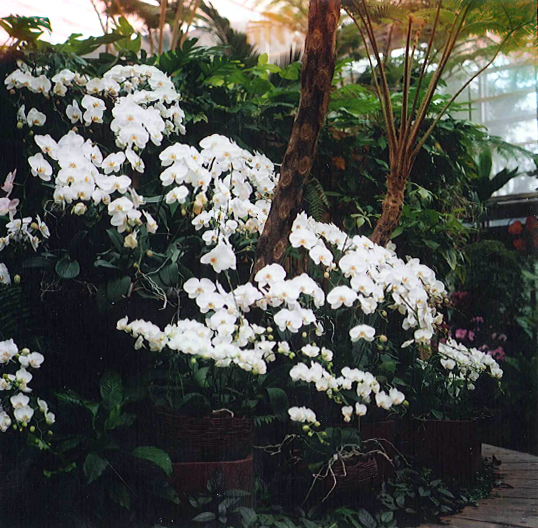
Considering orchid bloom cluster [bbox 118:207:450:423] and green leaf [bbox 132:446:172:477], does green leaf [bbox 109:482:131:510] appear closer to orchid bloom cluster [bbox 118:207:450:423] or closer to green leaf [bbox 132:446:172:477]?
green leaf [bbox 132:446:172:477]

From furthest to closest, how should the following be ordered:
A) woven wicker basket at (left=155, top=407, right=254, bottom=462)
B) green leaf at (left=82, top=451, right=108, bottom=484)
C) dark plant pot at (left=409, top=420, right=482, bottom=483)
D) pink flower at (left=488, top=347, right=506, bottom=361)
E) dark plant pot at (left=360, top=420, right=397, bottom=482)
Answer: pink flower at (left=488, top=347, right=506, bottom=361)
dark plant pot at (left=409, top=420, right=482, bottom=483)
dark plant pot at (left=360, top=420, right=397, bottom=482)
woven wicker basket at (left=155, top=407, right=254, bottom=462)
green leaf at (left=82, top=451, right=108, bottom=484)

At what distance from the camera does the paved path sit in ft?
5.73

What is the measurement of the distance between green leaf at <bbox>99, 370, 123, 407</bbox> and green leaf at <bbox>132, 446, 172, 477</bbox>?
0.15 meters

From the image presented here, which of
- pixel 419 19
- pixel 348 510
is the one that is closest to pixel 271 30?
pixel 419 19

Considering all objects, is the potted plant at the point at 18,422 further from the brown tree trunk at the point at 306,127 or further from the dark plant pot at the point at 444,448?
the dark plant pot at the point at 444,448

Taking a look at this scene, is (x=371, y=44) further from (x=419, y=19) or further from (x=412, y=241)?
(x=412, y=241)

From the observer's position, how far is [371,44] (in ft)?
7.06

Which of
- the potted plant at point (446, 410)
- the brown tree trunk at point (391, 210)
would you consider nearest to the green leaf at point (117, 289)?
the brown tree trunk at point (391, 210)

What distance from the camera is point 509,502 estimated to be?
75.9 inches

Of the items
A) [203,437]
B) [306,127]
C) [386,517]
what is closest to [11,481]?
[203,437]

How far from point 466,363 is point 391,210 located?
2.21 feet

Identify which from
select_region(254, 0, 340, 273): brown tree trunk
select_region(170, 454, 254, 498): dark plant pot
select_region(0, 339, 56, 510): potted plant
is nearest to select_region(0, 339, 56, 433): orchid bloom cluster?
select_region(0, 339, 56, 510): potted plant

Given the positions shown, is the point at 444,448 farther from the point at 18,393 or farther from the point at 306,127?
the point at 18,393

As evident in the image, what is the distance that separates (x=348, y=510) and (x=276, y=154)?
1.41 meters
